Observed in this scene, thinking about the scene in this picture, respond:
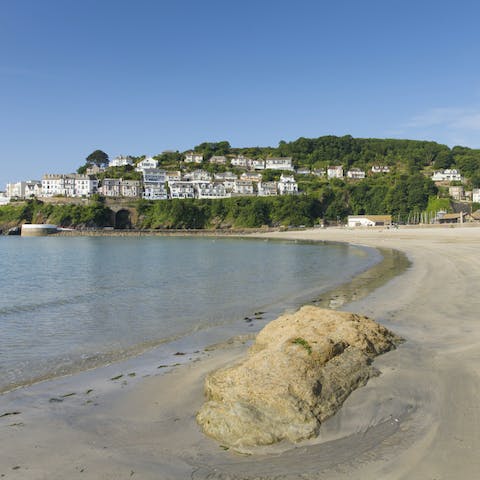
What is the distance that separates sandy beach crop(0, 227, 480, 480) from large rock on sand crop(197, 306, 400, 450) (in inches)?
6.2

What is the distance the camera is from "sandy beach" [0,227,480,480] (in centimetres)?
411

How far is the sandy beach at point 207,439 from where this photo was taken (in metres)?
4.11

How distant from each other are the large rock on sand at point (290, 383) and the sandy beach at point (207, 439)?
158 millimetres

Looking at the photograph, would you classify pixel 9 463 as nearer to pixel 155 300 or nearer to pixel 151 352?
pixel 151 352

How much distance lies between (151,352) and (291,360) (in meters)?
4.41

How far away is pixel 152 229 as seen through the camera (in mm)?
119875

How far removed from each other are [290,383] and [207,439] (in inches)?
43.7

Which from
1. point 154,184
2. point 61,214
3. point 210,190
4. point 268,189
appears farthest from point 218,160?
point 61,214

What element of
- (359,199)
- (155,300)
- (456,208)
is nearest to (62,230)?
(359,199)

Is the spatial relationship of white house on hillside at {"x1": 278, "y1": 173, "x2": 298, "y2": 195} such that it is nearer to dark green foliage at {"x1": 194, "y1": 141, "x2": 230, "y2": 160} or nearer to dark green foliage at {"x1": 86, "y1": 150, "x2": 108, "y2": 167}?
dark green foliage at {"x1": 194, "y1": 141, "x2": 230, "y2": 160}

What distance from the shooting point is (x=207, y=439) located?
4.76 metres

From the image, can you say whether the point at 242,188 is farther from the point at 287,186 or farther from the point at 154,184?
the point at 154,184

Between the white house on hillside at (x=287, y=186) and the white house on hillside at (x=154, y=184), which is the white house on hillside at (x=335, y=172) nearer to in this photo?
→ the white house on hillside at (x=287, y=186)

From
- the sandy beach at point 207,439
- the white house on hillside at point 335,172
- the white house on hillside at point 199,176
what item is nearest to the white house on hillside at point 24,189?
the white house on hillside at point 199,176
